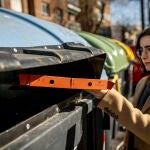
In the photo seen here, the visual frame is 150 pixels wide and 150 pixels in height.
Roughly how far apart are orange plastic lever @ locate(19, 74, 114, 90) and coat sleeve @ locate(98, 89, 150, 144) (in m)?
0.12

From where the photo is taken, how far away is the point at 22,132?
1.90 metres

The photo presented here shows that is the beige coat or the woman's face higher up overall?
the woman's face

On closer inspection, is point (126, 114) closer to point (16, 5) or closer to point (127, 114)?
point (127, 114)

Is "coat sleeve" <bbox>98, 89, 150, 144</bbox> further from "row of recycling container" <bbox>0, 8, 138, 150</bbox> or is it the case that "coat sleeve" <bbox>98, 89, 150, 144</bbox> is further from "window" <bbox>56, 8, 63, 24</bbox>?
"window" <bbox>56, 8, 63, 24</bbox>


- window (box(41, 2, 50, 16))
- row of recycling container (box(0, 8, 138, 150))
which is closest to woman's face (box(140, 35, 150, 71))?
row of recycling container (box(0, 8, 138, 150))

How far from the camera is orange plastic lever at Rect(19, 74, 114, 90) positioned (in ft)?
6.42

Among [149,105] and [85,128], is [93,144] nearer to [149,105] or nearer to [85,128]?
[85,128]

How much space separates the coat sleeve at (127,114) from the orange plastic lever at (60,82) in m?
0.12

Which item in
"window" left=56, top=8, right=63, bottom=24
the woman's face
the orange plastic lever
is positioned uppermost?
"window" left=56, top=8, right=63, bottom=24

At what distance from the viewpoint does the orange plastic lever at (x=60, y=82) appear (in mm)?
1957

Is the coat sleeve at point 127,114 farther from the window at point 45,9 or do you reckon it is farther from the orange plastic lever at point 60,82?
the window at point 45,9

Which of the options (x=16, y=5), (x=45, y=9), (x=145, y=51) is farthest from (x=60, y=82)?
(x=45, y=9)

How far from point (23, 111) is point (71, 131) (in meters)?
0.43

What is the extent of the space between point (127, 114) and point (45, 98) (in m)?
0.77
